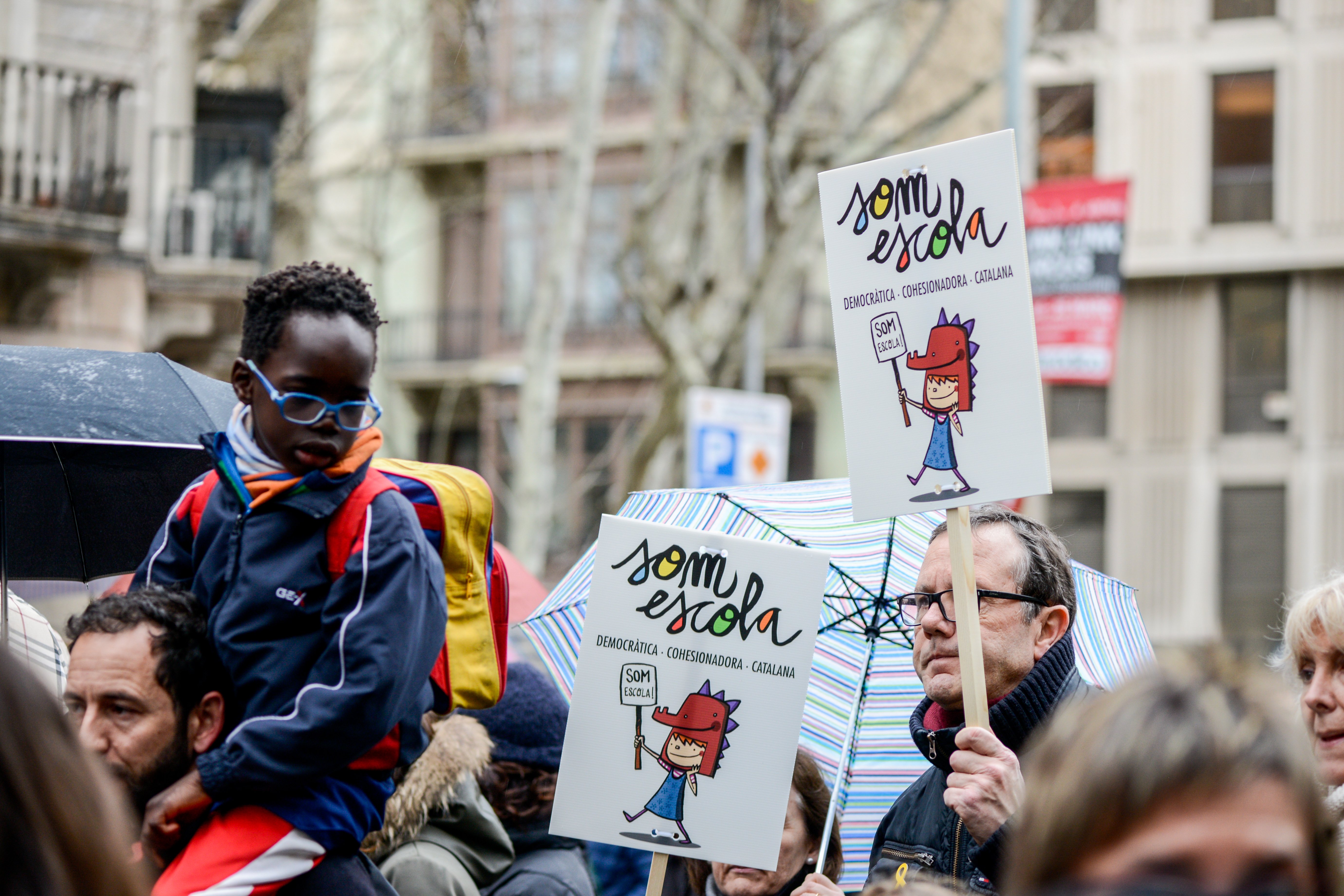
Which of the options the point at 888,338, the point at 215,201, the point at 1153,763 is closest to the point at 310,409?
the point at 888,338

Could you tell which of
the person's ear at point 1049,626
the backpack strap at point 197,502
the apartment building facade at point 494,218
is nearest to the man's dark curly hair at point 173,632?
the backpack strap at point 197,502

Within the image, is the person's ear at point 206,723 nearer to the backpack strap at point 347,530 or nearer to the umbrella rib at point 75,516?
the backpack strap at point 347,530

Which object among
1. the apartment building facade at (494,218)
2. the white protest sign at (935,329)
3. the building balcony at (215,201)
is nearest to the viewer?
the white protest sign at (935,329)

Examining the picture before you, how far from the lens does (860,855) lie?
14.2 feet

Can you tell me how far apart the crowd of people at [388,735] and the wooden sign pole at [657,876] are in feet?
0.89

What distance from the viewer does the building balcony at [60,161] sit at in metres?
14.7

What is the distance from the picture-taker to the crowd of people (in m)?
1.59

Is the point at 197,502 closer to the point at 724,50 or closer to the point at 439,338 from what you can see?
the point at 724,50

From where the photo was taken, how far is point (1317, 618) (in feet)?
11.6

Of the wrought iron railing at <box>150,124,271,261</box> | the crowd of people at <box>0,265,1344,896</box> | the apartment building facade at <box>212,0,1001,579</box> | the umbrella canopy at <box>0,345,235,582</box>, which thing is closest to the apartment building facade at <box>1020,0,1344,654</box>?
the apartment building facade at <box>212,0,1001,579</box>

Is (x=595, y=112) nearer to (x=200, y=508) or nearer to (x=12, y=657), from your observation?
(x=200, y=508)

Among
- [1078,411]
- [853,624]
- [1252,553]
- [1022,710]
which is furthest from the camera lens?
[1078,411]

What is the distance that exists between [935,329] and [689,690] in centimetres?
100

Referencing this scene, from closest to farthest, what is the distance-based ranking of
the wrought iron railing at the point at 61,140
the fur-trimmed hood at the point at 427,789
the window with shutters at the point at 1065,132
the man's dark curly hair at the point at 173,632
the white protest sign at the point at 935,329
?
the man's dark curly hair at the point at 173,632 → the white protest sign at the point at 935,329 → the fur-trimmed hood at the point at 427,789 → the wrought iron railing at the point at 61,140 → the window with shutters at the point at 1065,132
